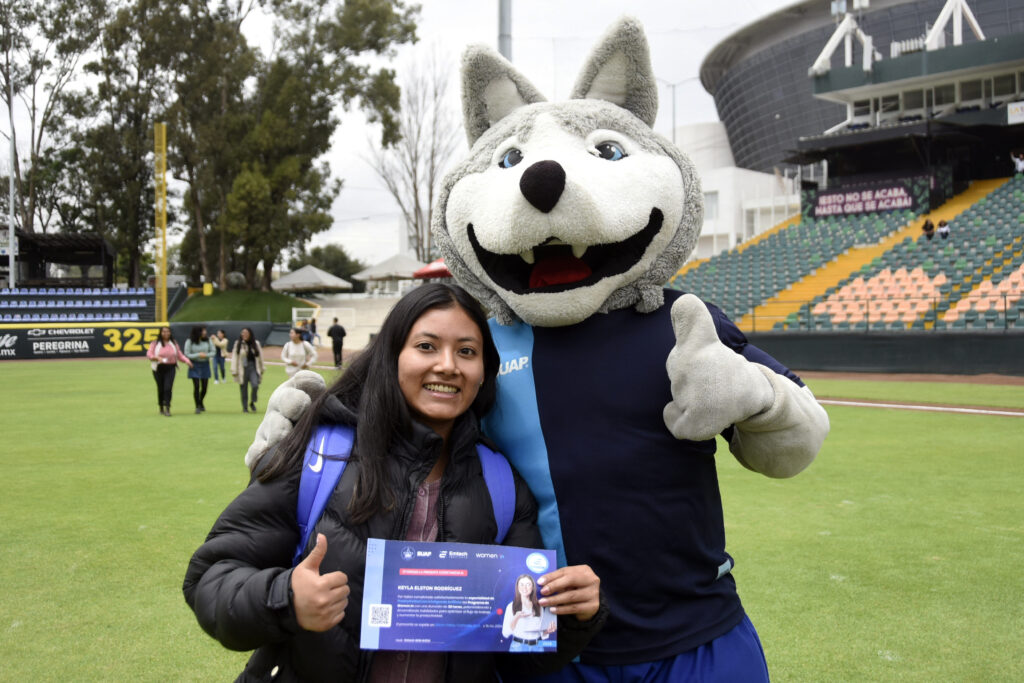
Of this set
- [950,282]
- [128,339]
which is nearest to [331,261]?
[128,339]

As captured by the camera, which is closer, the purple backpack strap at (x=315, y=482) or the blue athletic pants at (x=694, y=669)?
the purple backpack strap at (x=315, y=482)

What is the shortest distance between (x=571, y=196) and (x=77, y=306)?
36.6 metres

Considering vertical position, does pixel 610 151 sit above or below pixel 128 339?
above

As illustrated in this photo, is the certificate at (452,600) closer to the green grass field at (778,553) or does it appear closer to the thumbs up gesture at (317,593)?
the thumbs up gesture at (317,593)

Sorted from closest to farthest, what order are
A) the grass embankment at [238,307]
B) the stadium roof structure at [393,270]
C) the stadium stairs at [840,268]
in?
1. the stadium stairs at [840,268]
2. the grass embankment at [238,307]
3. the stadium roof structure at [393,270]

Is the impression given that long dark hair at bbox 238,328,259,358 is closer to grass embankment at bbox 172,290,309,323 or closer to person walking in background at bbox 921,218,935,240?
person walking in background at bbox 921,218,935,240

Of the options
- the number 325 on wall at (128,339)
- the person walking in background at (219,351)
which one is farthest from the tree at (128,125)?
the person walking in background at (219,351)

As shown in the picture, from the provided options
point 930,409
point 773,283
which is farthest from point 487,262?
point 773,283

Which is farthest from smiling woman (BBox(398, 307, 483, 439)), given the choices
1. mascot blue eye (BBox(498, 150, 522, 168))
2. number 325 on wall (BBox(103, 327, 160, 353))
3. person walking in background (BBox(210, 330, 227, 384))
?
number 325 on wall (BBox(103, 327, 160, 353))

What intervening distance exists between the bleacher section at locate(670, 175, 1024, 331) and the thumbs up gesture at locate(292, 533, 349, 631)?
20.0 meters

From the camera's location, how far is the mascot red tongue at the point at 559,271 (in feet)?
7.96

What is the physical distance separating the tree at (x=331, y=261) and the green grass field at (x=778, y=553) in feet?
197

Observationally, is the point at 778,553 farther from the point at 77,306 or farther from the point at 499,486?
the point at 77,306

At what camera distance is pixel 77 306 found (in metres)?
34.5
